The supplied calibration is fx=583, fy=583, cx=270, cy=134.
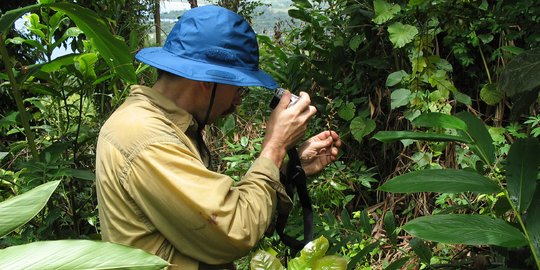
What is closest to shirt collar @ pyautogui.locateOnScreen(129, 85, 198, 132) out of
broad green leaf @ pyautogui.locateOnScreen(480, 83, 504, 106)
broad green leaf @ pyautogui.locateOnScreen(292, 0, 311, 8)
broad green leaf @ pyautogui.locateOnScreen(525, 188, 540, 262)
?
broad green leaf @ pyautogui.locateOnScreen(525, 188, 540, 262)

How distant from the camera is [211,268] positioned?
1.47 m

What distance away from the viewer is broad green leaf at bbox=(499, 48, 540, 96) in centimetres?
117

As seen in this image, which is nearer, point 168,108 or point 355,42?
point 168,108

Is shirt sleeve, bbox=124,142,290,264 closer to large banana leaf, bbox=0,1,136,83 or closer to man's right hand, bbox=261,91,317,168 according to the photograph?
man's right hand, bbox=261,91,317,168

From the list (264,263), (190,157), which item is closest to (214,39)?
(190,157)

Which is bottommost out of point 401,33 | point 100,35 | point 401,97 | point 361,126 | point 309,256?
point 361,126

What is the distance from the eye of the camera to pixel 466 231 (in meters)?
0.98

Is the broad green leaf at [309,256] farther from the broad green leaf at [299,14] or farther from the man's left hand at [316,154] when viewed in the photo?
the broad green leaf at [299,14]

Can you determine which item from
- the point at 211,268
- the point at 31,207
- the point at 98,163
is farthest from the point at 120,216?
the point at 31,207

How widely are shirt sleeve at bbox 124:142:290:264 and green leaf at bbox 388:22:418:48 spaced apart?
4.63 feet

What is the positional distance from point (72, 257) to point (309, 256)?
44 cm

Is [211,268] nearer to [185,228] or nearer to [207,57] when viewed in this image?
[185,228]

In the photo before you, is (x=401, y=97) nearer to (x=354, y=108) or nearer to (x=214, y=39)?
(x=354, y=108)

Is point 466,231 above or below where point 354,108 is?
above
